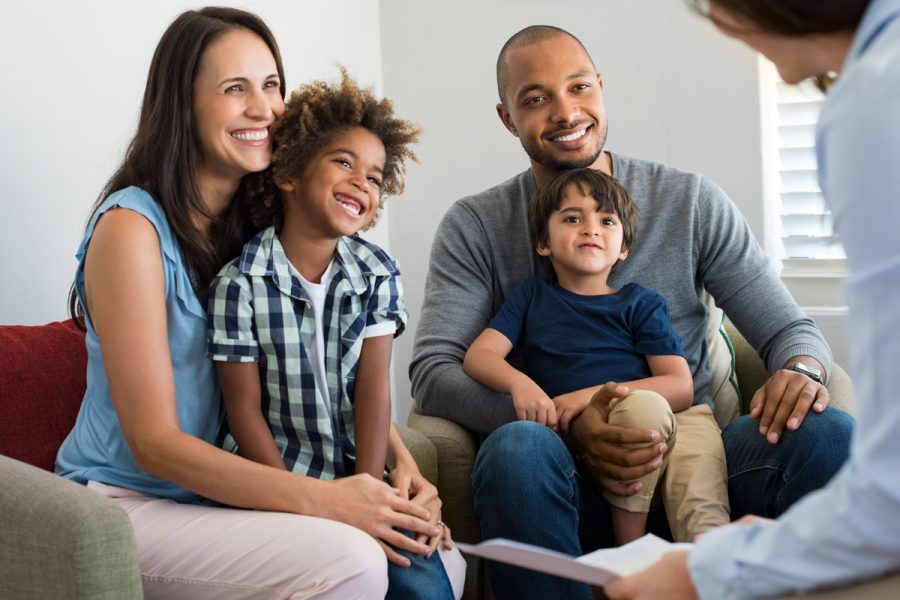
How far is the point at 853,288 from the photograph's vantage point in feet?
2.60

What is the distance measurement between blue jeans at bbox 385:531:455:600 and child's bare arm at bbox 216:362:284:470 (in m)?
0.25

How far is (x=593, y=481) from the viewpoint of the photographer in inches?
77.1

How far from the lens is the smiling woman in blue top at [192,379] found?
148 cm

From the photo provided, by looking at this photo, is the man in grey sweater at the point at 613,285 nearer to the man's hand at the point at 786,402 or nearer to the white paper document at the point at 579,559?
the man's hand at the point at 786,402

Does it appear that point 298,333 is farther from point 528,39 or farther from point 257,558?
point 528,39

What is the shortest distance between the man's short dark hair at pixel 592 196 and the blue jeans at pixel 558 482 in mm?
493

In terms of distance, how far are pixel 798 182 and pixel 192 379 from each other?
83.3 inches

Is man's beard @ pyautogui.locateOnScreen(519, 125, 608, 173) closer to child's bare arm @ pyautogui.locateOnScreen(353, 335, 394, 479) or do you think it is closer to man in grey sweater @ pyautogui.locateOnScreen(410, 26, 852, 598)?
man in grey sweater @ pyautogui.locateOnScreen(410, 26, 852, 598)

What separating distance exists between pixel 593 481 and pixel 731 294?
0.57 metres

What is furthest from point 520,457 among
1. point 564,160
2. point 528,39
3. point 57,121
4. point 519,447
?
point 57,121

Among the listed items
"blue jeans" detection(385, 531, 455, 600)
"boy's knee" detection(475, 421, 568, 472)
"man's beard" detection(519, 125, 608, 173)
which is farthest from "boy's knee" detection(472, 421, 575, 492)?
"man's beard" detection(519, 125, 608, 173)

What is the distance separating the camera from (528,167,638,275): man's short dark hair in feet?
7.04

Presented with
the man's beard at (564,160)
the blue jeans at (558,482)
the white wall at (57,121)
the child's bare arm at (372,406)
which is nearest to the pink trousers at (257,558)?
the child's bare arm at (372,406)

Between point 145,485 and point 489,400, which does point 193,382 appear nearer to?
point 145,485
